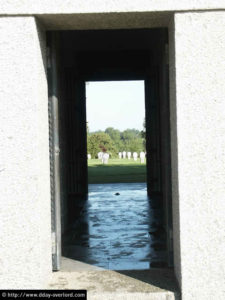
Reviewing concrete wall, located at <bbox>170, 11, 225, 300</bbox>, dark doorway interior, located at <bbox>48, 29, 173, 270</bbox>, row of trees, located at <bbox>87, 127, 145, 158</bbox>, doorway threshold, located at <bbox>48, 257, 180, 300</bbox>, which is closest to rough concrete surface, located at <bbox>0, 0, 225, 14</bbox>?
concrete wall, located at <bbox>170, 11, 225, 300</bbox>

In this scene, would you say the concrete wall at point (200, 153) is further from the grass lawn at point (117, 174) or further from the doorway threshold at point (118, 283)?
the grass lawn at point (117, 174)

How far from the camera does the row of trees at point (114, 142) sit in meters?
55.3

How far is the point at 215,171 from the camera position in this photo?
413 cm

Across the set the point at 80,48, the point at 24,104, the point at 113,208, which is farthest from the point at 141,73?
the point at 24,104

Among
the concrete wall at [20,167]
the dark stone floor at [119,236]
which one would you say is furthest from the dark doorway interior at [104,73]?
the concrete wall at [20,167]

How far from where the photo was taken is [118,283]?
4422 millimetres

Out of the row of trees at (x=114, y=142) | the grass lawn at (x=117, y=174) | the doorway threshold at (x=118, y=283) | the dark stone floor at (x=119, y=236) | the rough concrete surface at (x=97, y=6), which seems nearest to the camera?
the rough concrete surface at (x=97, y=6)

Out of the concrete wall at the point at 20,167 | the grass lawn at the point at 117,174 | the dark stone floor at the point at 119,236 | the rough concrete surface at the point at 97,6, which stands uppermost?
the rough concrete surface at the point at 97,6

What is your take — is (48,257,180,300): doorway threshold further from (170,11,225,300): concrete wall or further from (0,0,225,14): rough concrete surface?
(0,0,225,14): rough concrete surface

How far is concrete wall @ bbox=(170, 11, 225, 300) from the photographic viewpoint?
13.5 feet

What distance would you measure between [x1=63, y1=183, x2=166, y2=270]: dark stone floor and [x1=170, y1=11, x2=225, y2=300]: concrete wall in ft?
3.47

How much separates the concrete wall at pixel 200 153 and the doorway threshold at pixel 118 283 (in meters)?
0.30

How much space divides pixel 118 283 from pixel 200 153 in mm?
1621

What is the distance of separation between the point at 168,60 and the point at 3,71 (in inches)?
71.8
